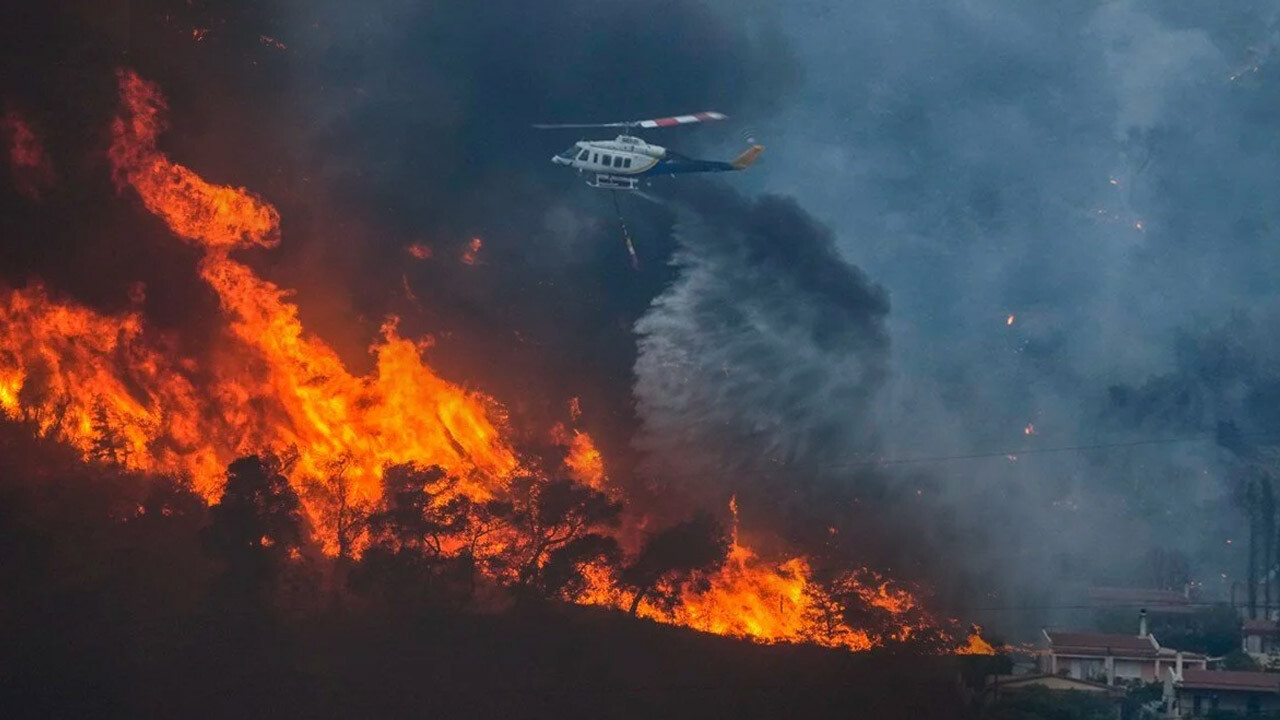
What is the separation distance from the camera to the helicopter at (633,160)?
49.5 metres

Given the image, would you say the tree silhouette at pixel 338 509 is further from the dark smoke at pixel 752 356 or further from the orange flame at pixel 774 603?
the dark smoke at pixel 752 356

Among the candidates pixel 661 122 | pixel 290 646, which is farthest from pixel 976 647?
pixel 290 646

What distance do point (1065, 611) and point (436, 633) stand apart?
23944 mm

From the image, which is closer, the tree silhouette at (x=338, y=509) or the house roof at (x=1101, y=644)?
the tree silhouette at (x=338, y=509)

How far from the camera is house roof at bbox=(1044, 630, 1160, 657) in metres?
49.8

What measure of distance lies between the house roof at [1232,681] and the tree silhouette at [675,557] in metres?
18.2

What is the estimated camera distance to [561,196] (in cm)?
5150

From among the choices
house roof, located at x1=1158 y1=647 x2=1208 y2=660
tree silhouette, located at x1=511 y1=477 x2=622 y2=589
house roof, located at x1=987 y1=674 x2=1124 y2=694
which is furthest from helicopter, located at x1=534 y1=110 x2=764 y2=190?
house roof, located at x1=1158 y1=647 x2=1208 y2=660

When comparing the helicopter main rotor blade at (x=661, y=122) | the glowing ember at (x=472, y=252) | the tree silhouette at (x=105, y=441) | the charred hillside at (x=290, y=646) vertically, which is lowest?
the charred hillside at (x=290, y=646)

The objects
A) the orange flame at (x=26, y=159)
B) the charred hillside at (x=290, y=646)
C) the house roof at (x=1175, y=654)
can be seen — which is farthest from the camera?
the orange flame at (x=26, y=159)

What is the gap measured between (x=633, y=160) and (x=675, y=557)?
49.3ft

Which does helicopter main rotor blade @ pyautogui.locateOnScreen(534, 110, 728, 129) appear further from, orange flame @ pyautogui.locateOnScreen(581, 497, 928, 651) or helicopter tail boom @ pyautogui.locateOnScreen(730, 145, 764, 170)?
orange flame @ pyautogui.locateOnScreen(581, 497, 928, 651)

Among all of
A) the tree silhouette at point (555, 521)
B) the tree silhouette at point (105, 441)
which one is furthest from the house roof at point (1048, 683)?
the tree silhouette at point (105, 441)

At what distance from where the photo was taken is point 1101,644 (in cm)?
5000
